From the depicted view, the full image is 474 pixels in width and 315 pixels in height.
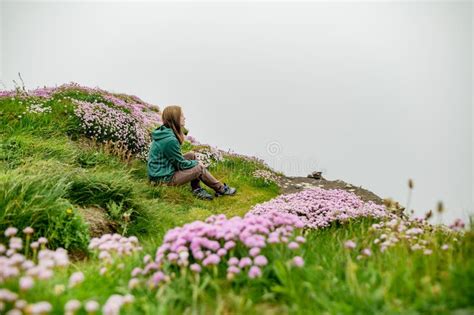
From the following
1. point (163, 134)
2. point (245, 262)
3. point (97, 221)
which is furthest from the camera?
point (163, 134)

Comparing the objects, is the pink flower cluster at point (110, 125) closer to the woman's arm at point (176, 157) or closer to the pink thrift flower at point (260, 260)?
the woman's arm at point (176, 157)

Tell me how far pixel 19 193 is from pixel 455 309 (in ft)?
19.3

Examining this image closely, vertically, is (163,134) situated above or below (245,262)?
above

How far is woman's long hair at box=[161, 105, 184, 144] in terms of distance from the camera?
37.7 feet

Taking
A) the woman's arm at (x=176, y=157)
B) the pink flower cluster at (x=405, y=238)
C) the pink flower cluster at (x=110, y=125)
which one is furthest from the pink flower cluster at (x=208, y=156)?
the pink flower cluster at (x=405, y=238)

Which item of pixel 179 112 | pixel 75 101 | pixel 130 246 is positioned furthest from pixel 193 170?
pixel 130 246

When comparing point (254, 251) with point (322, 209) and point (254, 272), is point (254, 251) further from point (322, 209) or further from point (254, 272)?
point (322, 209)

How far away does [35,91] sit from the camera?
1692 centimetres

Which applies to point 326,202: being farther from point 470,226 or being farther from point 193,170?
point 470,226

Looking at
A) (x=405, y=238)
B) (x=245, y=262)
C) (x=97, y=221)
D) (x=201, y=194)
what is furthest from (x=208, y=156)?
(x=245, y=262)

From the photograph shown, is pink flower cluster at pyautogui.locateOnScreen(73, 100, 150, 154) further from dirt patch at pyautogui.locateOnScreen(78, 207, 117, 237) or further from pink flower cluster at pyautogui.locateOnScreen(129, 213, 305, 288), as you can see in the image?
pink flower cluster at pyautogui.locateOnScreen(129, 213, 305, 288)

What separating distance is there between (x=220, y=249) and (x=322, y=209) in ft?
18.3

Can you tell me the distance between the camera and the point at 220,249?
4.22m

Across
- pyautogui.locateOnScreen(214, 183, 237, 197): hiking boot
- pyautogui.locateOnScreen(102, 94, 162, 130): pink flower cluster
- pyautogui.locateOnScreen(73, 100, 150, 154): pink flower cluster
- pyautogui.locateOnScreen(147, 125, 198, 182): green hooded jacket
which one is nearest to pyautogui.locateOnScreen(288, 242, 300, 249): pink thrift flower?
pyautogui.locateOnScreen(147, 125, 198, 182): green hooded jacket
